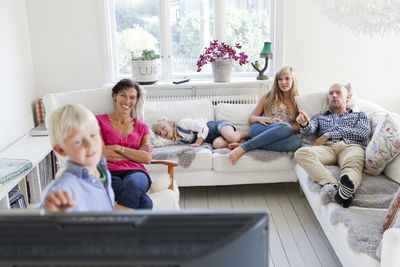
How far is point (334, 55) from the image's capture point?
15.1 feet

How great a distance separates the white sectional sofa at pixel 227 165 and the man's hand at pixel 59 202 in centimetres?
152

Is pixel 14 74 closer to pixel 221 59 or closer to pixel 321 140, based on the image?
pixel 221 59

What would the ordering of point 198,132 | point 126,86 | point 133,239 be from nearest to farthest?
point 133,239 < point 126,86 < point 198,132

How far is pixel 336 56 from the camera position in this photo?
15.1ft

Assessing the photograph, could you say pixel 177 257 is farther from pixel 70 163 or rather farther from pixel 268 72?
A: pixel 268 72

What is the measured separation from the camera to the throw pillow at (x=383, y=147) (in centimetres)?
309

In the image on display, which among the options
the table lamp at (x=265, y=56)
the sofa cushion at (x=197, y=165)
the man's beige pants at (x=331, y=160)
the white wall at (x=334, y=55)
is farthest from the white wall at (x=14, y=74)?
the white wall at (x=334, y=55)

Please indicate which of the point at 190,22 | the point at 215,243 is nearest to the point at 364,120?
the point at 190,22

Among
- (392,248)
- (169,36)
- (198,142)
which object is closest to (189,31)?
(169,36)

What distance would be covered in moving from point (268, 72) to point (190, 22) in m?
0.96

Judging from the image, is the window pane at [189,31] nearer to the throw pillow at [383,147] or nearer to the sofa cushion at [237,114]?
the sofa cushion at [237,114]

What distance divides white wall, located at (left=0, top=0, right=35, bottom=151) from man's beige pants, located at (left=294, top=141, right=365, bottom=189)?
242 cm

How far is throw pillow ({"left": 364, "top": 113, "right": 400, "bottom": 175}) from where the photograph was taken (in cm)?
309

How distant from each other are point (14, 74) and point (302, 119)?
8.37 feet
